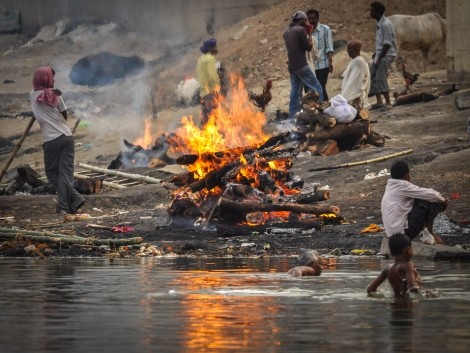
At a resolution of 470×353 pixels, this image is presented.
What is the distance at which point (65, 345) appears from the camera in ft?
26.2

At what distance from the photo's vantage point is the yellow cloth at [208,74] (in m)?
25.1

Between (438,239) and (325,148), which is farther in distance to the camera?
(325,148)

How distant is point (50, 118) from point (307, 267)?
815 centimetres

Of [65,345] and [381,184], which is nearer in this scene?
[65,345]

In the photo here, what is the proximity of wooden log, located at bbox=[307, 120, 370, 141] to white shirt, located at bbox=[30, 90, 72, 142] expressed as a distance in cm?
495

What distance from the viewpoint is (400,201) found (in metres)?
13.8

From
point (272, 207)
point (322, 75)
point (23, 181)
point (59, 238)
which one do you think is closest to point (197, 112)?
point (322, 75)

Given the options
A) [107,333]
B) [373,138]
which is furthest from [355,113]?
[107,333]

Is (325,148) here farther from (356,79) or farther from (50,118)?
(50,118)

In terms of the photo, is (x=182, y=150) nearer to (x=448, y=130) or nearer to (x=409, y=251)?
(x=448, y=130)

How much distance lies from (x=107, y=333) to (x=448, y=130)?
1658cm

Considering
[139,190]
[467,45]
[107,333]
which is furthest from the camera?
[467,45]

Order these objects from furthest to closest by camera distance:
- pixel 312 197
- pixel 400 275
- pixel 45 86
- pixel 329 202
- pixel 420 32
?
1. pixel 420 32
2. pixel 45 86
3. pixel 329 202
4. pixel 312 197
5. pixel 400 275

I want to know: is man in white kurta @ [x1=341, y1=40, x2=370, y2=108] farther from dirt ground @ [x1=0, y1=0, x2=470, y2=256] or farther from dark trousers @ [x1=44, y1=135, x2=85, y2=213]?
dark trousers @ [x1=44, y1=135, x2=85, y2=213]
